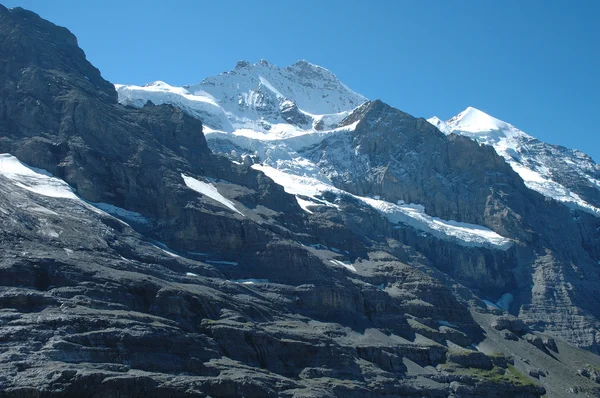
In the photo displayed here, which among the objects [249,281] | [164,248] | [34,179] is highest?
[34,179]

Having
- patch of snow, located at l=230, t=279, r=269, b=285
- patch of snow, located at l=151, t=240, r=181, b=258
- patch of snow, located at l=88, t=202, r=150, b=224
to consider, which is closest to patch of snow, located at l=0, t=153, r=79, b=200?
patch of snow, located at l=88, t=202, r=150, b=224

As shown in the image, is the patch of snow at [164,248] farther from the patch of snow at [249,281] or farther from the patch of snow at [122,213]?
the patch of snow at [249,281]

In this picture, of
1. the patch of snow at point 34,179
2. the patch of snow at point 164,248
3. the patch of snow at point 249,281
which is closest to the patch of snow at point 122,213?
the patch of snow at point 34,179

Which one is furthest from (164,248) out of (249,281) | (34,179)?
(34,179)

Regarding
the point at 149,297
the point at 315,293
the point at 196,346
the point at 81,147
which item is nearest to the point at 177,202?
the point at 81,147

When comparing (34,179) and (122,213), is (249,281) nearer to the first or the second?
(122,213)

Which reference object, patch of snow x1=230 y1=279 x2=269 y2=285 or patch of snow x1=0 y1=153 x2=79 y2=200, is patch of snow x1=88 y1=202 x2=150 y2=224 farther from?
patch of snow x1=230 y1=279 x2=269 y2=285

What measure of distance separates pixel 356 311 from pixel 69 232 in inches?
2576

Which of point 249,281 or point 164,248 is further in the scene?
point 249,281

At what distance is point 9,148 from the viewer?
628ft

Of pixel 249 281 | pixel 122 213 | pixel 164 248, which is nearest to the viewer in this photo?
pixel 164 248

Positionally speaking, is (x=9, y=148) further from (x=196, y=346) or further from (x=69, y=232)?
(x=196, y=346)

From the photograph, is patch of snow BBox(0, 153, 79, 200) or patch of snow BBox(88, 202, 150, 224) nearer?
patch of snow BBox(0, 153, 79, 200)

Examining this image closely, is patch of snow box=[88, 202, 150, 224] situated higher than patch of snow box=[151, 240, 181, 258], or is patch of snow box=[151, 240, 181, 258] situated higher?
patch of snow box=[88, 202, 150, 224]
